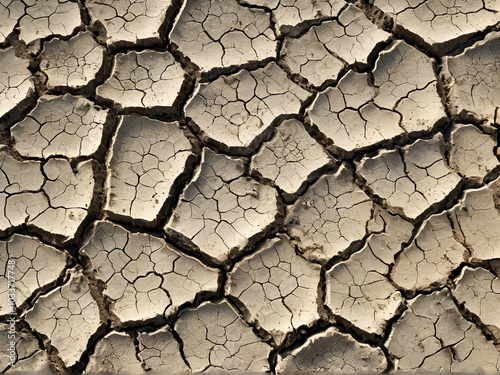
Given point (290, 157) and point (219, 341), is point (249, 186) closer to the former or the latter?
point (290, 157)

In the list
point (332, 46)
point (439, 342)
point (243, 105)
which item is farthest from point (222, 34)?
point (439, 342)

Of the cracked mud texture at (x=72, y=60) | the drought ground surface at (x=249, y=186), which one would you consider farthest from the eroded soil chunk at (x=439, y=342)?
the cracked mud texture at (x=72, y=60)

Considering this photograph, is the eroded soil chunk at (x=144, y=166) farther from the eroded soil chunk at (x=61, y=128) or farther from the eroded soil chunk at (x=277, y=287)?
the eroded soil chunk at (x=277, y=287)

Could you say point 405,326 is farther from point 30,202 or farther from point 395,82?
point 30,202

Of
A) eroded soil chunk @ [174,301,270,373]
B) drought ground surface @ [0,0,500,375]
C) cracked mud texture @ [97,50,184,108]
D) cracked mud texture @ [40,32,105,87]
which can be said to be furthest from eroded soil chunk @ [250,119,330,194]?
cracked mud texture @ [40,32,105,87]

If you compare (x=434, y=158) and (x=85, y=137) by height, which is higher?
(x=85, y=137)

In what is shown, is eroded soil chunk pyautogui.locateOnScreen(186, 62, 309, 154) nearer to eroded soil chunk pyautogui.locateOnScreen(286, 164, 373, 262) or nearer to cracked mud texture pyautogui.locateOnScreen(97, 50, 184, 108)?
cracked mud texture pyautogui.locateOnScreen(97, 50, 184, 108)

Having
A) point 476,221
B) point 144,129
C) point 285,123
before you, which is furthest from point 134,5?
point 476,221

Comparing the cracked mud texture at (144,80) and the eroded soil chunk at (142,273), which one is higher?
the cracked mud texture at (144,80)

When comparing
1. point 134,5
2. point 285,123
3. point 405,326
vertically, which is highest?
point 134,5
